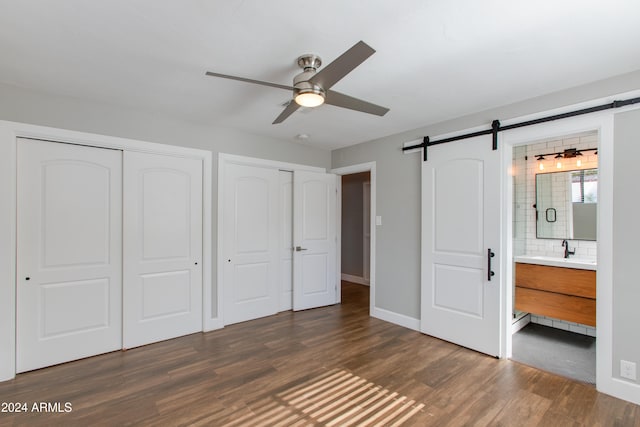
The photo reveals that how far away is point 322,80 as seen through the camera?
73.3 inches

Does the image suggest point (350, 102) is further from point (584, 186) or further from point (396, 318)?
point (584, 186)

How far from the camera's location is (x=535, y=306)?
3545mm

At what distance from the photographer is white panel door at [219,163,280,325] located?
3.83 m

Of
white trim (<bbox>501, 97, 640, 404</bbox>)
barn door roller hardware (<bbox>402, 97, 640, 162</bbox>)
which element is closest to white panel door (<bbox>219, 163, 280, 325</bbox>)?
barn door roller hardware (<bbox>402, 97, 640, 162</bbox>)

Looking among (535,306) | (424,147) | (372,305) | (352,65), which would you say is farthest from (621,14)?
(372,305)

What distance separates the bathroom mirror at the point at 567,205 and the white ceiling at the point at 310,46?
165 cm

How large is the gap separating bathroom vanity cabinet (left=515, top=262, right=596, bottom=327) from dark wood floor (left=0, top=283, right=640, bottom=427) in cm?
105

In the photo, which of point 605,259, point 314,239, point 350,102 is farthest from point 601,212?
point 314,239

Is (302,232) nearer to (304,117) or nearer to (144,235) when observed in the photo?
(304,117)

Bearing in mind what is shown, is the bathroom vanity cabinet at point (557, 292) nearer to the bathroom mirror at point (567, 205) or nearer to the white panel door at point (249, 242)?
the bathroom mirror at point (567, 205)

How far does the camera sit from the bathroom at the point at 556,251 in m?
3.19

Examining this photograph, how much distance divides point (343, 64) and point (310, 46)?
1.46ft

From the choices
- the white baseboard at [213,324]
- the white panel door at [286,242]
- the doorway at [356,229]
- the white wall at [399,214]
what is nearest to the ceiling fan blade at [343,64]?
the white wall at [399,214]

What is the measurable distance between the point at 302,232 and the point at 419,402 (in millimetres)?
2729
